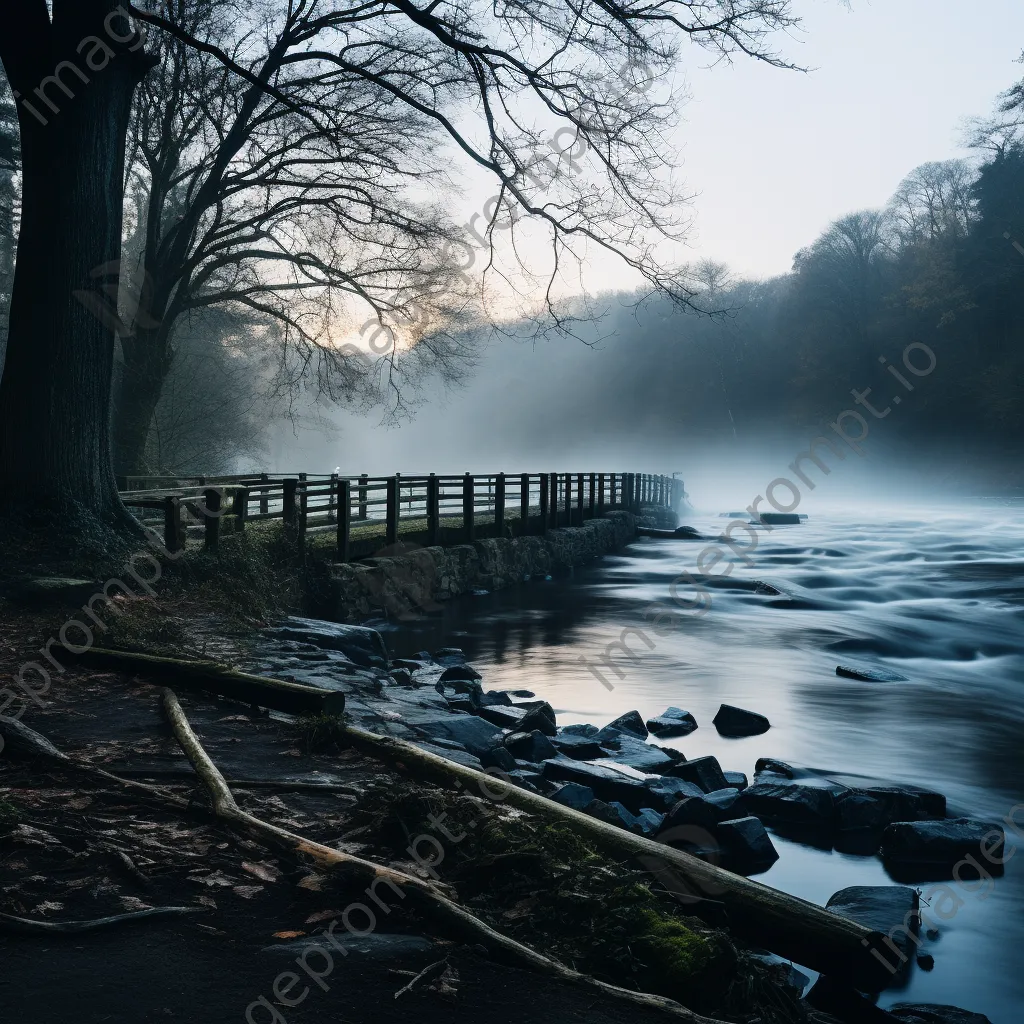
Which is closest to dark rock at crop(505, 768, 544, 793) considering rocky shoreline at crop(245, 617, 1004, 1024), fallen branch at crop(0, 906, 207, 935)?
rocky shoreline at crop(245, 617, 1004, 1024)

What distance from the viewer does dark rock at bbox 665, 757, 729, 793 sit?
6680mm

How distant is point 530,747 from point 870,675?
6468 mm

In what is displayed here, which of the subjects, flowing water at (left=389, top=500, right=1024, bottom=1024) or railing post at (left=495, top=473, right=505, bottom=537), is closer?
flowing water at (left=389, top=500, right=1024, bottom=1024)

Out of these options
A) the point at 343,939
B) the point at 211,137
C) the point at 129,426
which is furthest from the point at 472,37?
the point at 129,426

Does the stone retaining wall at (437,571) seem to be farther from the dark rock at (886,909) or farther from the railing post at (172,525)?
the dark rock at (886,909)

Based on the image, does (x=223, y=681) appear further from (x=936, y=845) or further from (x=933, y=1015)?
(x=936, y=845)

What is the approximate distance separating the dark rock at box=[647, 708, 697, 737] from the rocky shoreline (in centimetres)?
33

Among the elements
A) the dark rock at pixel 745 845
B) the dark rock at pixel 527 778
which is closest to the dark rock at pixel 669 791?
the dark rock at pixel 745 845

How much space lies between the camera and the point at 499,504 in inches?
727

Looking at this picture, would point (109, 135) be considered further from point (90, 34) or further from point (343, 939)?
point (343, 939)

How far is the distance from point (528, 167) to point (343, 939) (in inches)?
370

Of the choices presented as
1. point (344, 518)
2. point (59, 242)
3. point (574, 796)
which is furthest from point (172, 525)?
point (574, 796)

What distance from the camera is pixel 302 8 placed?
16.0 m

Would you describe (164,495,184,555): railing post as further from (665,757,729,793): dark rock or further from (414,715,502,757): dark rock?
(665,757,729,793): dark rock
